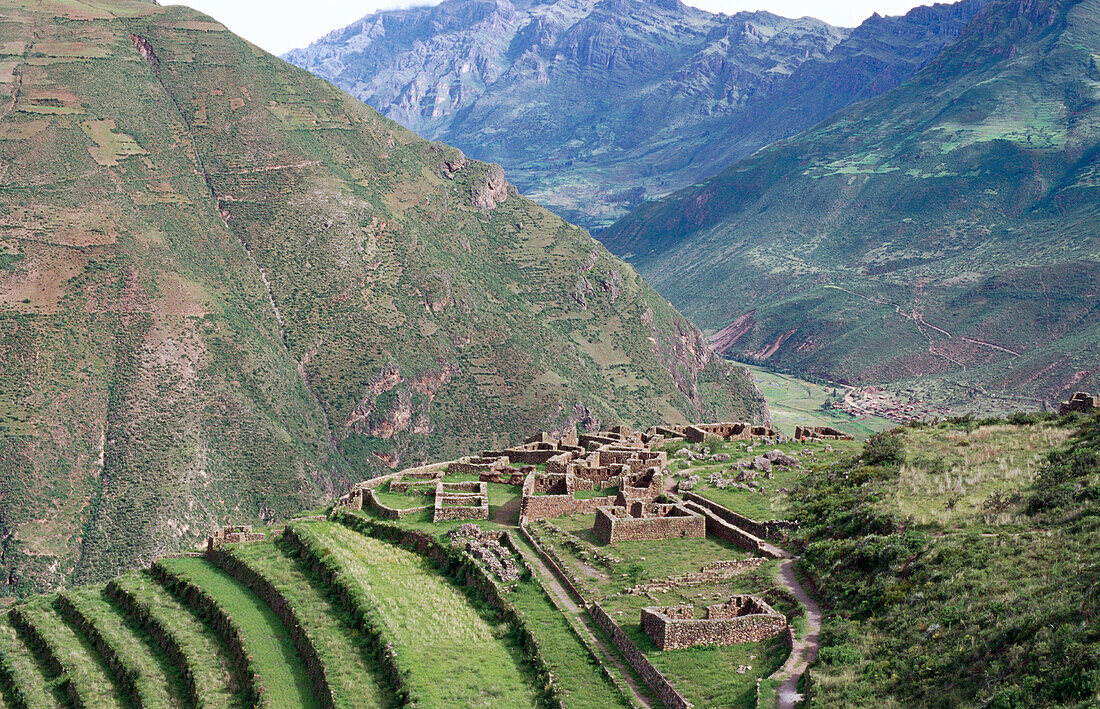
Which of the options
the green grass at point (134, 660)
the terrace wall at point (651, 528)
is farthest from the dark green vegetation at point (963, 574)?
the green grass at point (134, 660)

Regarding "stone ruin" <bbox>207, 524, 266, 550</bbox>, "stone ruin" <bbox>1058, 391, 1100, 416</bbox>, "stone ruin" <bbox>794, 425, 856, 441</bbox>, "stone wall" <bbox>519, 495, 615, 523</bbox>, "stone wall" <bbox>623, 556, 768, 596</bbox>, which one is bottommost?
"stone wall" <bbox>623, 556, 768, 596</bbox>

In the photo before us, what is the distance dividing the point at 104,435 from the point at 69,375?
9972 mm

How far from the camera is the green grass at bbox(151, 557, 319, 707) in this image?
4288cm

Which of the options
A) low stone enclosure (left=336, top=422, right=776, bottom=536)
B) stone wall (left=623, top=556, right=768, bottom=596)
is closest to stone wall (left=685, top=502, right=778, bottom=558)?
low stone enclosure (left=336, top=422, right=776, bottom=536)

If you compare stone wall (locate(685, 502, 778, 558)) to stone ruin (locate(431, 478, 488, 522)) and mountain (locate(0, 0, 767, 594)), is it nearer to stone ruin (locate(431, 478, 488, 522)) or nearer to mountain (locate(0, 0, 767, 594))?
stone ruin (locate(431, 478, 488, 522))

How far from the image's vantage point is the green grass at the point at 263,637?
42.9 metres

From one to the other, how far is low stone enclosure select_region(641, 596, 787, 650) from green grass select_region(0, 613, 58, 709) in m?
28.6

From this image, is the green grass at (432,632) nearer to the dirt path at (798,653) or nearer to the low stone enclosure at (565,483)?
the low stone enclosure at (565,483)

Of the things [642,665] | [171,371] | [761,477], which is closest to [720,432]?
[761,477]

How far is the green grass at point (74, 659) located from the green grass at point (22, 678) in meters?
0.79

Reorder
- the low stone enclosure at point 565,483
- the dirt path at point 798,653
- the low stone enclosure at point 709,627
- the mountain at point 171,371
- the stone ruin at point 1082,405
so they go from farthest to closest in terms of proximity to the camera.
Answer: the mountain at point 171,371, the stone ruin at point 1082,405, the low stone enclosure at point 565,483, the low stone enclosure at point 709,627, the dirt path at point 798,653

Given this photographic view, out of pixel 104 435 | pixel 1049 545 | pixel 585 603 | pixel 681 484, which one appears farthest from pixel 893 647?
pixel 104 435

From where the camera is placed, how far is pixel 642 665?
3659 cm

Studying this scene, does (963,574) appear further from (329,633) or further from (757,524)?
(329,633)
